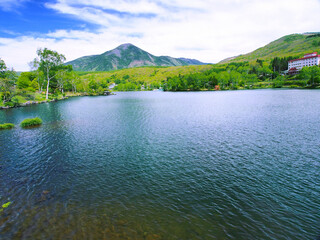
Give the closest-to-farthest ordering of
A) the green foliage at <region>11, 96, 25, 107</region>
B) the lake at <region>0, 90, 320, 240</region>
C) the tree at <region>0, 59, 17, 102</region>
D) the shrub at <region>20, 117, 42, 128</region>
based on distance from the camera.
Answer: the lake at <region>0, 90, 320, 240</region> → the shrub at <region>20, 117, 42, 128</region> → the tree at <region>0, 59, 17, 102</region> → the green foliage at <region>11, 96, 25, 107</region>

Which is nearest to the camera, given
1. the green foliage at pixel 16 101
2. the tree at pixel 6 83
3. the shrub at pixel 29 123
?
the shrub at pixel 29 123

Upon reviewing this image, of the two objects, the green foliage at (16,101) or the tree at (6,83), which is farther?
the green foliage at (16,101)

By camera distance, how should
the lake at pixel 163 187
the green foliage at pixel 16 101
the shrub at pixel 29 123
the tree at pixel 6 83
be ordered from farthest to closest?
the green foliage at pixel 16 101, the tree at pixel 6 83, the shrub at pixel 29 123, the lake at pixel 163 187

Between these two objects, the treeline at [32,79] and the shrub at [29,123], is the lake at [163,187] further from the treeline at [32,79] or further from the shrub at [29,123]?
the treeline at [32,79]

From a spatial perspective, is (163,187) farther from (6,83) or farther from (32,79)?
(32,79)

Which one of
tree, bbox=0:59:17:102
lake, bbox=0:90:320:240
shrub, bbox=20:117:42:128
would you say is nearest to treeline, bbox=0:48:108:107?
tree, bbox=0:59:17:102

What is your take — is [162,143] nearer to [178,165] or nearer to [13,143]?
[178,165]

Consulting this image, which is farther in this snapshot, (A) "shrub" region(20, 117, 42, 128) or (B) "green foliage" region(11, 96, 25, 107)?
(B) "green foliage" region(11, 96, 25, 107)

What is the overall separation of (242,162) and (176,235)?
14278 mm

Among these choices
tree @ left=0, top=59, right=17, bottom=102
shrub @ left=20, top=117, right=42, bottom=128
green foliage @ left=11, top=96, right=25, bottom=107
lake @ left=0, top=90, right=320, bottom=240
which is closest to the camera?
lake @ left=0, top=90, right=320, bottom=240

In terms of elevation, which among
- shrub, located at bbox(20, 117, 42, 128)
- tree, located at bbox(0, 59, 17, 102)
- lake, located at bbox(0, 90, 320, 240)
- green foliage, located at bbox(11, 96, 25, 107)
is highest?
tree, located at bbox(0, 59, 17, 102)

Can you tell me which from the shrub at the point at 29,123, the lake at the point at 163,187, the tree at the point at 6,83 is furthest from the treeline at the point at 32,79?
the lake at the point at 163,187

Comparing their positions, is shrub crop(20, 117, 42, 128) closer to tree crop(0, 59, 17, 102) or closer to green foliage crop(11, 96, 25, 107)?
tree crop(0, 59, 17, 102)

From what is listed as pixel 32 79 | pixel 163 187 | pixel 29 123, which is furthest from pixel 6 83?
pixel 163 187
